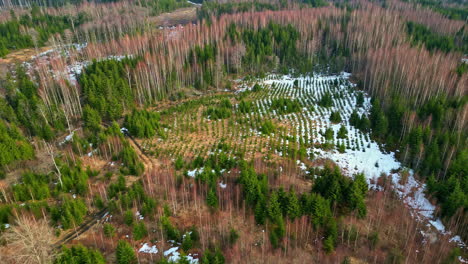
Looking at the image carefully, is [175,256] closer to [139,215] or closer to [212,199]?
[212,199]

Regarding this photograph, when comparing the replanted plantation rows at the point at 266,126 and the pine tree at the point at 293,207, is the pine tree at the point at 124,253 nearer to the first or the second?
the pine tree at the point at 293,207

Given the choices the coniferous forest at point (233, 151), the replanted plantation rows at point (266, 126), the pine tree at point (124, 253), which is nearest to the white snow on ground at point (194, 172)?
the coniferous forest at point (233, 151)

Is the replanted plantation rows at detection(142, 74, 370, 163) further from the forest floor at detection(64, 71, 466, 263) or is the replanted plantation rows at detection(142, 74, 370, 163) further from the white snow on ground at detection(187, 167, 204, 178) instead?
the white snow on ground at detection(187, 167, 204, 178)

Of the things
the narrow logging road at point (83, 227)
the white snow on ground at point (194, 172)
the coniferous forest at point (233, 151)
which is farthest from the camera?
the white snow on ground at point (194, 172)

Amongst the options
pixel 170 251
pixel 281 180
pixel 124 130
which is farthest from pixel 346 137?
pixel 124 130

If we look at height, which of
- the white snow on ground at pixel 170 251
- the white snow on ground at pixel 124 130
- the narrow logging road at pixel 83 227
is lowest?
the white snow on ground at pixel 170 251

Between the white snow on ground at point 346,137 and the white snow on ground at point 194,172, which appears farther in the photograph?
the white snow on ground at point 194,172
